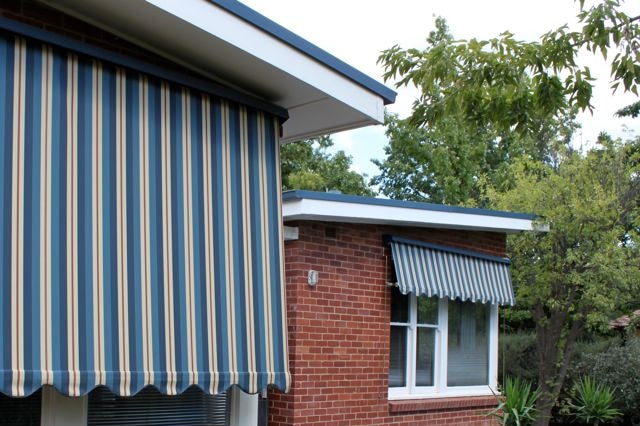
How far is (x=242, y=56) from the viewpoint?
525 centimetres

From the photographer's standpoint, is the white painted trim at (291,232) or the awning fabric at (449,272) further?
the awning fabric at (449,272)

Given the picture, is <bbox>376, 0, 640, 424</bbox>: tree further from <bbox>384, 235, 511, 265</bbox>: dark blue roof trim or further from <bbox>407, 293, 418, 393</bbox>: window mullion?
<bbox>407, 293, 418, 393</bbox>: window mullion

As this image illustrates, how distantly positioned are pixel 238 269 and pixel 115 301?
100cm

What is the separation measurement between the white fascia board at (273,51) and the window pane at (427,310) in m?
5.09

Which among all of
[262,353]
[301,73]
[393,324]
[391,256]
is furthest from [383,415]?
[301,73]

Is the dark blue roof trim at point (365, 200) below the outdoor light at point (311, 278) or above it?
above

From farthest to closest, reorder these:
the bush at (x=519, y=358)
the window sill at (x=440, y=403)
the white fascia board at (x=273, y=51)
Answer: the bush at (x=519, y=358) → the window sill at (x=440, y=403) → the white fascia board at (x=273, y=51)

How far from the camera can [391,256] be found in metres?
10.3

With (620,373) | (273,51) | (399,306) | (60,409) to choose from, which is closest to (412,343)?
(399,306)

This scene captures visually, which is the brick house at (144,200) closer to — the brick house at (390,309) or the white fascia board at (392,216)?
the white fascia board at (392,216)

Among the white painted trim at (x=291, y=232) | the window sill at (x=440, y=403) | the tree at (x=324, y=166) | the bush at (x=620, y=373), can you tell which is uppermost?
the tree at (x=324, y=166)

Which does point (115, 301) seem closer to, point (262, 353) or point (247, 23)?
point (262, 353)

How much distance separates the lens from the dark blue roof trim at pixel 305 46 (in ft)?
16.4

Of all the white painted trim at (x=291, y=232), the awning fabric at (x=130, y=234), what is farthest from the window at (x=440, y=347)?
the awning fabric at (x=130, y=234)
